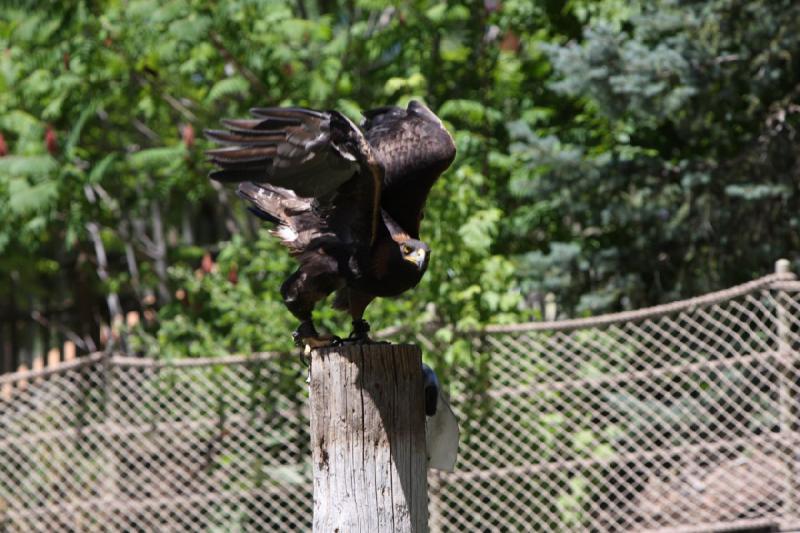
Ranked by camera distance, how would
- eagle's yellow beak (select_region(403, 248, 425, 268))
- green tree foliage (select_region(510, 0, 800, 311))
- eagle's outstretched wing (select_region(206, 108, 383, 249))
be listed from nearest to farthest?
eagle's outstretched wing (select_region(206, 108, 383, 249)) < eagle's yellow beak (select_region(403, 248, 425, 268)) < green tree foliage (select_region(510, 0, 800, 311))

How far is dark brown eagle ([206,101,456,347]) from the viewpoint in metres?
2.91

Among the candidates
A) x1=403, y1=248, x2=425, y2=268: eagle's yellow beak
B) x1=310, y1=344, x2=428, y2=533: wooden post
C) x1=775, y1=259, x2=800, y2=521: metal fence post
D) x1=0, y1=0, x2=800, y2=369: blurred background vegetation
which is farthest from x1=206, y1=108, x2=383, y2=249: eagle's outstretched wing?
x1=775, y1=259, x2=800, y2=521: metal fence post

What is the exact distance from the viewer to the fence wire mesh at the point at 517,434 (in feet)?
15.9

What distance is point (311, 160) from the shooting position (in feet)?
9.51

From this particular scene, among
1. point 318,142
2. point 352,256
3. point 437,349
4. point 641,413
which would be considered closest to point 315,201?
point 352,256

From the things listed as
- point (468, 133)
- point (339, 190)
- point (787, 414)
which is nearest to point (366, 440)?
point (339, 190)

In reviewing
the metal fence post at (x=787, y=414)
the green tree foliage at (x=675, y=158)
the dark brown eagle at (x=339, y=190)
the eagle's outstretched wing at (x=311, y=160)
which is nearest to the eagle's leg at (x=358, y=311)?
the dark brown eagle at (x=339, y=190)

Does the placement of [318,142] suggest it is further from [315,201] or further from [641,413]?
[641,413]

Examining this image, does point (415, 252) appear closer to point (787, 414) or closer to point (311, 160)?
point (311, 160)

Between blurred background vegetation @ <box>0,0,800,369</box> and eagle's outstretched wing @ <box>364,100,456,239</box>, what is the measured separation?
1.81 meters

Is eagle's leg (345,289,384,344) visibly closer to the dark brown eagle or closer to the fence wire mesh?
the dark brown eagle

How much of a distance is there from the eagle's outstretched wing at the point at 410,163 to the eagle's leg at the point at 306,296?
1.10 ft

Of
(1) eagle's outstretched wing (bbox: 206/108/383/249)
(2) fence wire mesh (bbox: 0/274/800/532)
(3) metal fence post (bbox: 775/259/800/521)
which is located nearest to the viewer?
(1) eagle's outstretched wing (bbox: 206/108/383/249)

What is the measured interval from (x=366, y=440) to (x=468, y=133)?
11.5 ft
